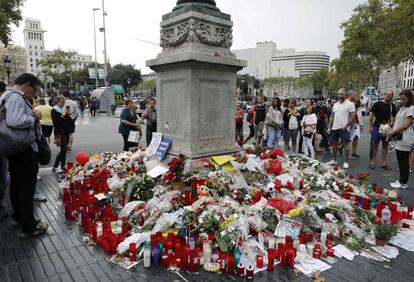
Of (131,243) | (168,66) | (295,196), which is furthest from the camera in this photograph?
(168,66)

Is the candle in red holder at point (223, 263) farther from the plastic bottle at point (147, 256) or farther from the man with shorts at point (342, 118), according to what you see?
the man with shorts at point (342, 118)

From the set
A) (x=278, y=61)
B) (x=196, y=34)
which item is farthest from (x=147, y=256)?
(x=278, y=61)

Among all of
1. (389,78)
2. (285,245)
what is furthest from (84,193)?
(389,78)

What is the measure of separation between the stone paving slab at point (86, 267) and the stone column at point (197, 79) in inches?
95.6

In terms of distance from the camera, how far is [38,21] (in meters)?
120

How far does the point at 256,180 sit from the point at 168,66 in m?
2.62

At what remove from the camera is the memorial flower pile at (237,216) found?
3.34m

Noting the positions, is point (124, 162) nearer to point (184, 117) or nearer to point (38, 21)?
point (184, 117)

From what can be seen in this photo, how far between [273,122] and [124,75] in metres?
65.3

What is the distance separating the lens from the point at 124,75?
2731 inches

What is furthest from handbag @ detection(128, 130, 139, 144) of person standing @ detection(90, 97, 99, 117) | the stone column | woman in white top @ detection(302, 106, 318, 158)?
person standing @ detection(90, 97, 99, 117)

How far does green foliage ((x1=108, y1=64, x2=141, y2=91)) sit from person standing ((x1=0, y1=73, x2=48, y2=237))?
67.4 meters

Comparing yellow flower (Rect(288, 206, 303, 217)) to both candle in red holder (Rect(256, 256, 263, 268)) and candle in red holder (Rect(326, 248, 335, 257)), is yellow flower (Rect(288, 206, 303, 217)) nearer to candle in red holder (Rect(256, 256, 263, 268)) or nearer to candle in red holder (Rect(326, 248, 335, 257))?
candle in red holder (Rect(326, 248, 335, 257))

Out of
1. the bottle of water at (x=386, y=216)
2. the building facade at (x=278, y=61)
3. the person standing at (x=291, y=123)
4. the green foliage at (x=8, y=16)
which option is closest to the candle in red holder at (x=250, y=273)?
the bottle of water at (x=386, y=216)
